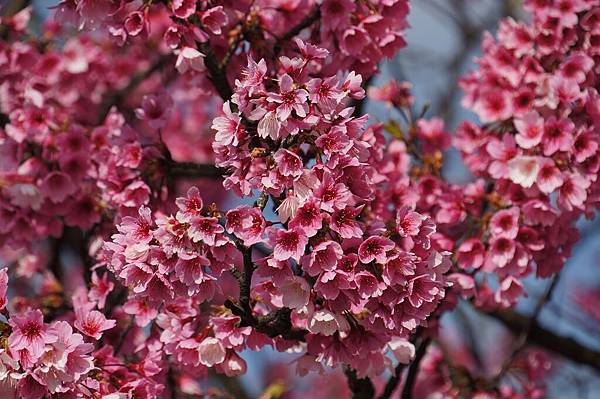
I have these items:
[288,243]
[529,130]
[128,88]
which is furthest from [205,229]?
[128,88]

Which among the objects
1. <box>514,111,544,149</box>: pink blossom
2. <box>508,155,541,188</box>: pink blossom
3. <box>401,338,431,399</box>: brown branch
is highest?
<box>514,111,544,149</box>: pink blossom

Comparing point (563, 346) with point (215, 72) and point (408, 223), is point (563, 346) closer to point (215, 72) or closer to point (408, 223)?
point (408, 223)

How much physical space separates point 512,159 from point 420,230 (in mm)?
1045

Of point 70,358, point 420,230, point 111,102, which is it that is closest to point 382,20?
point 420,230

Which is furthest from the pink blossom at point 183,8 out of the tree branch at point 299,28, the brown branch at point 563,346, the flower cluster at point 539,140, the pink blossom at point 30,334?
the brown branch at point 563,346

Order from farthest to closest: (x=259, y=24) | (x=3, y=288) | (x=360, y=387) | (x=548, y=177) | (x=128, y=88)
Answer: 1. (x=128, y=88)
2. (x=259, y=24)
3. (x=360, y=387)
4. (x=548, y=177)
5. (x=3, y=288)

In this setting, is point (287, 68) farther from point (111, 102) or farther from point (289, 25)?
point (111, 102)

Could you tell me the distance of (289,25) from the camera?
4383 mm

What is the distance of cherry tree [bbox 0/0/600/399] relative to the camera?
3.14 metres

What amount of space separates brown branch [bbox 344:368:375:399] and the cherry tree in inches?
0.5

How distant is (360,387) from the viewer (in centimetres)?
413

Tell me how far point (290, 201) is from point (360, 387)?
1348 mm

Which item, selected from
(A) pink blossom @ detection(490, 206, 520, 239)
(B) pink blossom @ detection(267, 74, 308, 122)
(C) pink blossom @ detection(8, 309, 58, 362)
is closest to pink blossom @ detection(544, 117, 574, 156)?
(A) pink blossom @ detection(490, 206, 520, 239)

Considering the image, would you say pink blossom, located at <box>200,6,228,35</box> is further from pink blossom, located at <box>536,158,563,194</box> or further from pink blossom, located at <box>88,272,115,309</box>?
pink blossom, located at <box>536,158,563,194</box>
